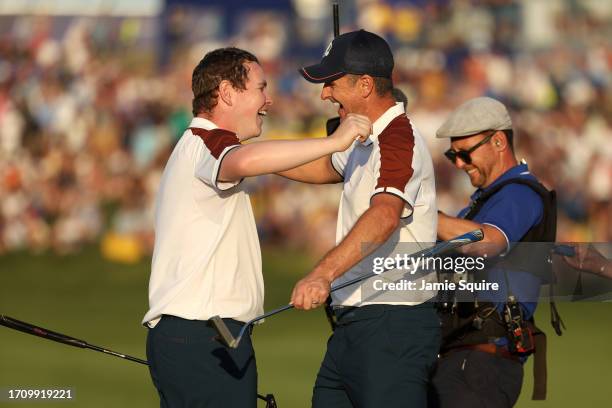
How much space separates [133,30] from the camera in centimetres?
2380

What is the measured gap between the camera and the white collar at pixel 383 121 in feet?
19.3

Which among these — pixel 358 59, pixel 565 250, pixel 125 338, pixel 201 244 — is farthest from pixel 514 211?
pixel 125 338

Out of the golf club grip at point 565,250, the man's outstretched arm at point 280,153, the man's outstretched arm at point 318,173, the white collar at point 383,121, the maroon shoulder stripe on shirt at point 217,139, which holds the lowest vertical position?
the golf club grip at point 565,250

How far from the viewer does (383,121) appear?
233 inches

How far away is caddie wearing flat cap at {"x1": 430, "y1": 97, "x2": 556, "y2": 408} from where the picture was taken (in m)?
6.32

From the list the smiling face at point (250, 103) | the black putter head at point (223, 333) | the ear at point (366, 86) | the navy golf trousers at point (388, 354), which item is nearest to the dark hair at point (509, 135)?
the ear at point (366, 86)

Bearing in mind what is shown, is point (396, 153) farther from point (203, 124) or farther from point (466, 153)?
point (466, 153)

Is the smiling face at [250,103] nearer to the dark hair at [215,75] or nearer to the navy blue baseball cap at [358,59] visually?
the dark hair at [215,75]

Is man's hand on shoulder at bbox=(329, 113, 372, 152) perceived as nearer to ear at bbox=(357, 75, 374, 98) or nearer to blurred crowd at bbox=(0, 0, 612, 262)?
ear at bbox=(357, 75, 374, 98)

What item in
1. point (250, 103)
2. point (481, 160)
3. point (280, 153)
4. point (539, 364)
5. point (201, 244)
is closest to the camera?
point (280, 153)

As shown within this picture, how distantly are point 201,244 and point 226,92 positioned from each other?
2.27ft

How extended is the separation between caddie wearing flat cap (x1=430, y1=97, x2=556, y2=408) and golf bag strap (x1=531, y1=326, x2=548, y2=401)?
0.09 m

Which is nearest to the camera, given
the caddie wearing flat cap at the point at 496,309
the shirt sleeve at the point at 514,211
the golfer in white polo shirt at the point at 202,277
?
the golfer in white polo shirt at the point at 202,277

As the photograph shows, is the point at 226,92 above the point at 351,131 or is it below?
above
